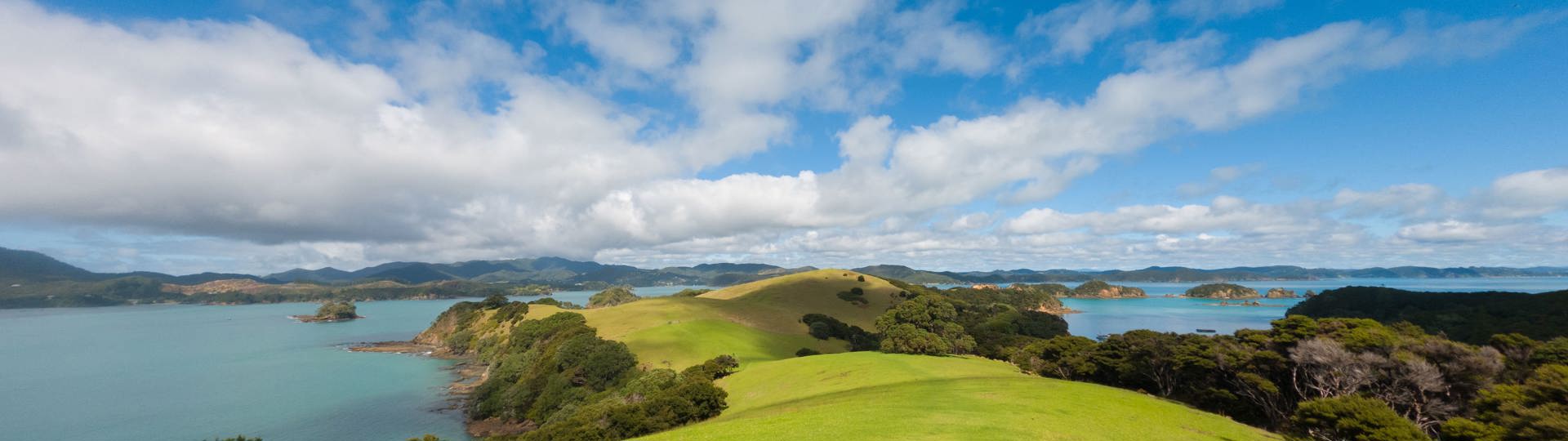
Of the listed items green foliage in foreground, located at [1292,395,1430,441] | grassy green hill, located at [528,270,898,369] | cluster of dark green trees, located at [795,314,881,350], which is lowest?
cluster of dark green trees, located at [795,314,881,350]

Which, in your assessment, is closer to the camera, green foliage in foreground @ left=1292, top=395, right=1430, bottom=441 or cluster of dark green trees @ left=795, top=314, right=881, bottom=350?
green foliage in foreground @ left=1292, top=395, right=1430, bottom=441

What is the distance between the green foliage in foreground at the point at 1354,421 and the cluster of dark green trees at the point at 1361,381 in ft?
0.13

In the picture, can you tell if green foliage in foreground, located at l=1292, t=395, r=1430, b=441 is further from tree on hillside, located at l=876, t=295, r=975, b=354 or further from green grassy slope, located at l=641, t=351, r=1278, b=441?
tree on hillside, located at l=876, t=295, r=975, b=354

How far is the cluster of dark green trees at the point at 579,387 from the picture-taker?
31.8 meters

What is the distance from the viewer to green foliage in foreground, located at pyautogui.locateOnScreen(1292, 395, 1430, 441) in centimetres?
1723

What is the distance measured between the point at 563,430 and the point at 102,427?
213ft

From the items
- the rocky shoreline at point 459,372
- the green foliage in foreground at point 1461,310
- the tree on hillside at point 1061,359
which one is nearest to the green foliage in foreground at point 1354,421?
the tree on hillside at point 1061,359

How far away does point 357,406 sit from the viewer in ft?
205

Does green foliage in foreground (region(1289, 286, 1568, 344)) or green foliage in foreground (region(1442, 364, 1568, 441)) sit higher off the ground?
green foliage in foreground (region(1442, 364, 1568, 441))

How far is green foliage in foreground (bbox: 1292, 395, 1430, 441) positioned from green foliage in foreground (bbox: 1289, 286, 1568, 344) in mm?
44130

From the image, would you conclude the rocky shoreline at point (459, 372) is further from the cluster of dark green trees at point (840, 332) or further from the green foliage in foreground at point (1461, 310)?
the green foliage in foreground at point (1461, 310)

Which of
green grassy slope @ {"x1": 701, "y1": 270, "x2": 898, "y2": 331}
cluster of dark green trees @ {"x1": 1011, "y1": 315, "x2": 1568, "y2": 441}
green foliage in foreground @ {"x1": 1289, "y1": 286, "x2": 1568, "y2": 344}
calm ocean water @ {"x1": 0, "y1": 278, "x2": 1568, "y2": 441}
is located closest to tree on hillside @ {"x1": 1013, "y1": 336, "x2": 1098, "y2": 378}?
cluster of dark green trees @ {"x1": 1011, "y1": 315, "x2": 1568, "y2": 441}

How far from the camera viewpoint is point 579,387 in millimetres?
52344

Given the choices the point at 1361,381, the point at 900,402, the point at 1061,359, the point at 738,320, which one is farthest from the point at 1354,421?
the point at 738,320
